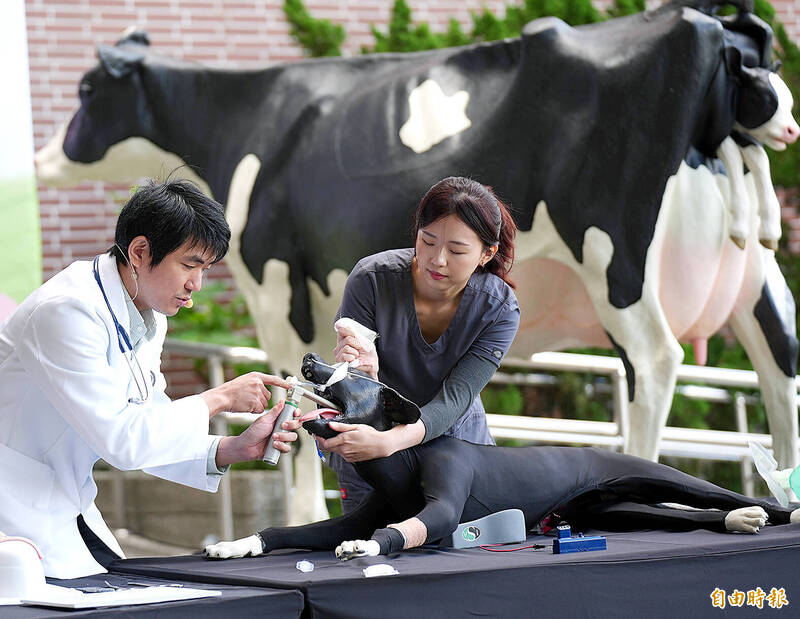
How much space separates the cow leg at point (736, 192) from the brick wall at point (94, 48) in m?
3.12

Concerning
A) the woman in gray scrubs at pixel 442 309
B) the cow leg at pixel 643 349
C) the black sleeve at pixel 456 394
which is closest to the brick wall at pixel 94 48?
the cow leg at pixel 643 349

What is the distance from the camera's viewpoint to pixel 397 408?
7.33ft

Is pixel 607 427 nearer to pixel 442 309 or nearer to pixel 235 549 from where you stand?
pixel 442 309

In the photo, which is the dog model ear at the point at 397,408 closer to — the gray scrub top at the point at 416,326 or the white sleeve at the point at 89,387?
the gray scrub top at the point at 416,326

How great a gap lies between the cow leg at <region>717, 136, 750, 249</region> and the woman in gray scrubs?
4.35ft

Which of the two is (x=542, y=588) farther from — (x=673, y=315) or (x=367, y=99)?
(x=367, y=99)

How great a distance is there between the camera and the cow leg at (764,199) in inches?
142

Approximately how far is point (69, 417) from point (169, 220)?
0.38 metres

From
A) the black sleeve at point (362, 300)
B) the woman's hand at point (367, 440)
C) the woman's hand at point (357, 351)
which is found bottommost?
the woman's hand at point (367, 440)

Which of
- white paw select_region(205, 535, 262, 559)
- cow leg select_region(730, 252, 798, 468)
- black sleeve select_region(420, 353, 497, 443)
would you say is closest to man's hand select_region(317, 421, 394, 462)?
black sleeve select_region(420, 353, 497, 443)

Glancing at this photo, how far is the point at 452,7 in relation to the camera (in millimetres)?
6742

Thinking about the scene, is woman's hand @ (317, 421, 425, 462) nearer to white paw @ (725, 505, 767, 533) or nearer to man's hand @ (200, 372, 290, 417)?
man's hand @ (200, 372, 290, 417)

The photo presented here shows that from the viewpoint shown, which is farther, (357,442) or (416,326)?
(416,326)

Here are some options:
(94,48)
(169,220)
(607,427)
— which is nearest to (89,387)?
(169,220)
